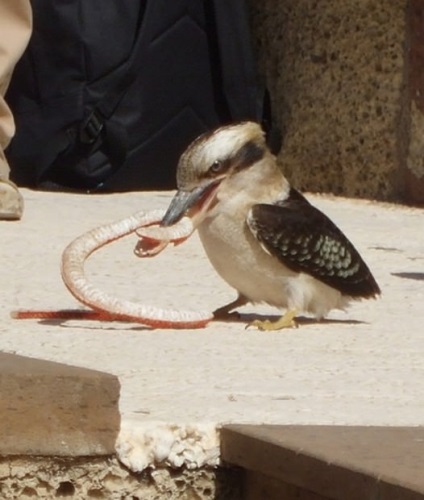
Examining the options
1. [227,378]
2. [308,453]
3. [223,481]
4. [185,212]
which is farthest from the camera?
[185,212]

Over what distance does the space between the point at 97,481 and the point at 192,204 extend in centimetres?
97

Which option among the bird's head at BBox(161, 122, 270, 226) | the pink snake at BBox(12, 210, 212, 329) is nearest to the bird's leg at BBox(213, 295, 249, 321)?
the pink snake at BBox(12, 210, 212, 329)

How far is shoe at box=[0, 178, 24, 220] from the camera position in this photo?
5.11 meters

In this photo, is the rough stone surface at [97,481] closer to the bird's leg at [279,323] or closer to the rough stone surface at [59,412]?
the rough stone surface at [59,412]

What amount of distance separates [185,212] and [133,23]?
277 centimetres

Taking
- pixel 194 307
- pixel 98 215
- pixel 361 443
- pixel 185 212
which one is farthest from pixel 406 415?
pixel 98 215

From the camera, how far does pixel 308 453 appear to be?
2574 mm

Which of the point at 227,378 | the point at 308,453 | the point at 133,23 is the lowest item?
the point at 133,23

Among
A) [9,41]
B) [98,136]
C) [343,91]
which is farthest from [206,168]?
[343,91]

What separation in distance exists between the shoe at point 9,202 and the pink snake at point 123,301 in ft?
4.53

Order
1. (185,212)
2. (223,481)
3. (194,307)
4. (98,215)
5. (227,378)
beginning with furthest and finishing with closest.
Result: (98,215) < (194,307) < (185,212) < (227,378) < (223,481)

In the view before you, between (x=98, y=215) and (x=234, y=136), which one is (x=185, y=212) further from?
(x=98, y=215)

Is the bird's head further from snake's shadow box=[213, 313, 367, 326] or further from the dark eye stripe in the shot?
snake's shadow box=[213, 313, 367, 326]

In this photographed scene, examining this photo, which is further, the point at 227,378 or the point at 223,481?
the point at 227,378
